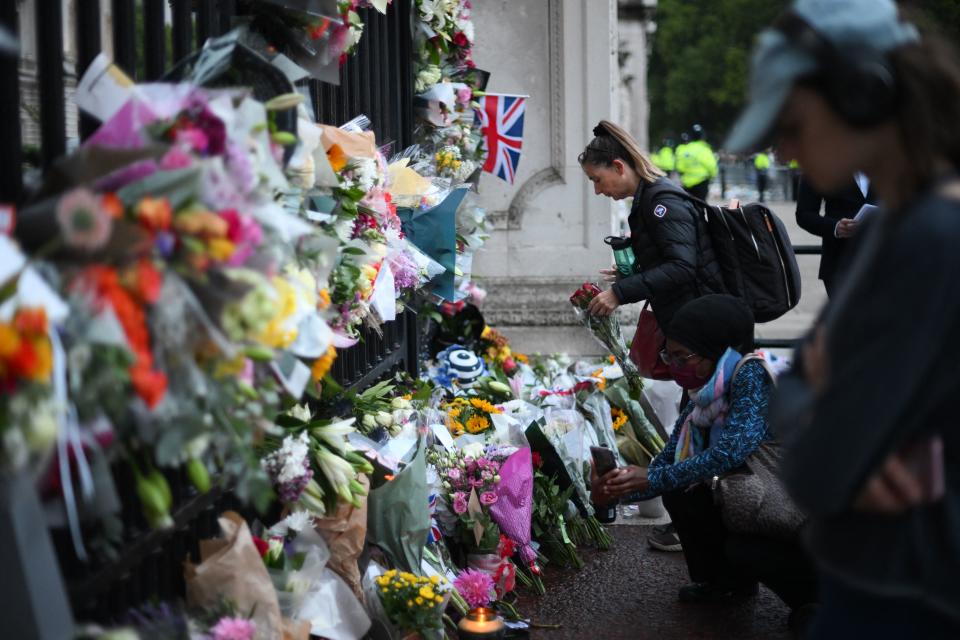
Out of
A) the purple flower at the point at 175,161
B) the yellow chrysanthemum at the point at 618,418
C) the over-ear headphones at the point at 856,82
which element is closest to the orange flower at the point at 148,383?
the purple flower at the point at 175,161

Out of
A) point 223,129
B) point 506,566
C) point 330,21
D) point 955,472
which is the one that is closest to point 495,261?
point 506,566

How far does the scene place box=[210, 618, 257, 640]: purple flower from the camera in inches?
113

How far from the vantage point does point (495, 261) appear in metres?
8.98

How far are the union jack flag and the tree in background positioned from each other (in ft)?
130

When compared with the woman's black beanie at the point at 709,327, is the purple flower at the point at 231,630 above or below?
below

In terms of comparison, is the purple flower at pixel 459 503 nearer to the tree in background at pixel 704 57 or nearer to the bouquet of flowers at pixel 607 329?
the bouquet of flowers at pixel 607 329

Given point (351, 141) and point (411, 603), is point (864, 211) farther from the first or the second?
point (411, 603)

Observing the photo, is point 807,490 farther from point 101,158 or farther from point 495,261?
point 495,261

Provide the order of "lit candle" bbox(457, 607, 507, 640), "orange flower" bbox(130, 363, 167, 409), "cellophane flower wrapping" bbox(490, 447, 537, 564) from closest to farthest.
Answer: "orange flower" bbox(130, 363, 167, 409)
"lit candle" bbox(457, 607, 507, 640)
"cellophane flower wrapping" bbox(490, 447, 537, 564)

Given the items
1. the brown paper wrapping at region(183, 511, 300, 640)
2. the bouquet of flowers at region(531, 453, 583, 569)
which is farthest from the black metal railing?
the bouquet of flowers at region(531, 453, 583, 569)

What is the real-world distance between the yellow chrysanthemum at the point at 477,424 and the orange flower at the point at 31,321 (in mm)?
3827

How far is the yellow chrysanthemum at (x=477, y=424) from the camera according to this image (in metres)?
5.64

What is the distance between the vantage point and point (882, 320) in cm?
175

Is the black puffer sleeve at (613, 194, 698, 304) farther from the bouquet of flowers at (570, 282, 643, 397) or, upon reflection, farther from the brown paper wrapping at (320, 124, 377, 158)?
the brown paper wrapping at (320, 124, 377, 158)
